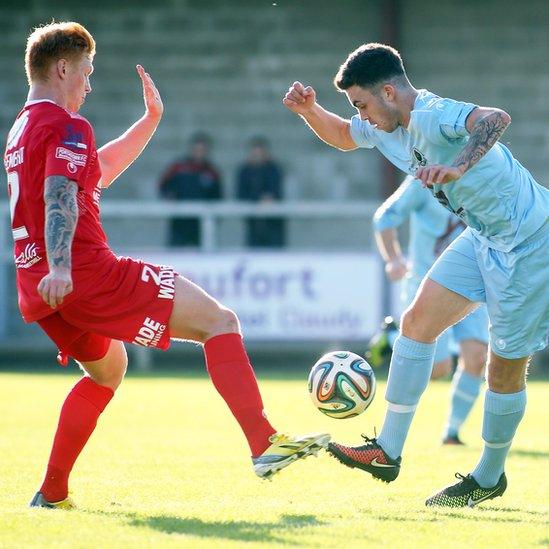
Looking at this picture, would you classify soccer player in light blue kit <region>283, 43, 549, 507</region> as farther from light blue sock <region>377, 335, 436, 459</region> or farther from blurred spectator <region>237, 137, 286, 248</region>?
blurred spectator <region>237, 137, 286, 248</region>

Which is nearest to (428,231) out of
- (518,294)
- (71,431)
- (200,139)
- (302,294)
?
(518,294)

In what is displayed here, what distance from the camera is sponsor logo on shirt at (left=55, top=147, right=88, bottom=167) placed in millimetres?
5289

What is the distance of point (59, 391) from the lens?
41.3 ft

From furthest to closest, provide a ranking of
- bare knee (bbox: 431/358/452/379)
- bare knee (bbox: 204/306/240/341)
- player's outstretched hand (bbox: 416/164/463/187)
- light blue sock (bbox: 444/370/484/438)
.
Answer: bare knee (bbox: 431/358/452/379) < light blue sock (bbox: 444/370/484/438) < bare knee (bbox: 204/306/240/341) < player's outstretched hand (bbox: 416/164/463/187)

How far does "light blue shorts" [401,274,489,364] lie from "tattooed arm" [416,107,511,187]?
3.72 m

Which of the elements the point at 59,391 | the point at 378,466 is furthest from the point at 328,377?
the point at 59,391

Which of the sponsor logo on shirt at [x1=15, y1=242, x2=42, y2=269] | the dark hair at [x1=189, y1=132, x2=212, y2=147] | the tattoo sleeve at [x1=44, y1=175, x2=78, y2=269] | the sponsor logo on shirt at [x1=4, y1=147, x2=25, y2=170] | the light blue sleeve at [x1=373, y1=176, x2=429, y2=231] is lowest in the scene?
the dark hair at [x1=189, y1=132, x2=212, y2=147]

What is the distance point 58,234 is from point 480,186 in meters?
1.86

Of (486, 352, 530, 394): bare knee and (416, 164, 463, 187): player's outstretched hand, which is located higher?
(416, 164, 463, 187): player's outstretched hand

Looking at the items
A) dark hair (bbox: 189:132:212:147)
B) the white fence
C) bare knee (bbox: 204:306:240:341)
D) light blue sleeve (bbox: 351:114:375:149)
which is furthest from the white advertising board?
bare knee (bbox: 204:306:240:341)

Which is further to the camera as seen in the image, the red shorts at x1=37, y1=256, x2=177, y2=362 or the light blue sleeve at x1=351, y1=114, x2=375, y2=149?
the light blue sleeve at x1=351, y1=114, x2=375, y2=149

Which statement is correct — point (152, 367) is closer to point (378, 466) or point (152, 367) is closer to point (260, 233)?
point (260, 233)

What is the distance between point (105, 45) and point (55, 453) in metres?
13.6

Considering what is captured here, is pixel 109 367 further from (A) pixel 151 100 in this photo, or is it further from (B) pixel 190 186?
(B) pixel 190 186
